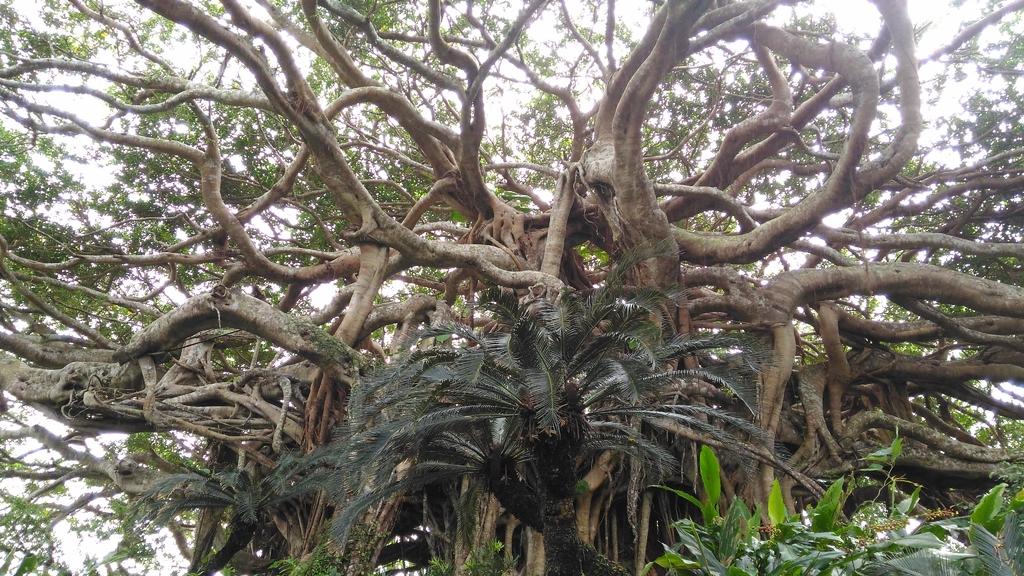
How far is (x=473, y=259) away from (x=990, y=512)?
4617 mm

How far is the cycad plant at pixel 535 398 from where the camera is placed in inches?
142

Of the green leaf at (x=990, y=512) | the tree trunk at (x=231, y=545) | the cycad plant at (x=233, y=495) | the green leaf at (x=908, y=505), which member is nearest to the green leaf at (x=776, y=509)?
the green leaf at (x=908, y=505)

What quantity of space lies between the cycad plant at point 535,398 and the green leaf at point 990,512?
1.58m

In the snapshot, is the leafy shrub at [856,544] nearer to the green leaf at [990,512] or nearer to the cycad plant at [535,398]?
the green leaf at [990,512]

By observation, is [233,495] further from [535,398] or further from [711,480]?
[711,480]

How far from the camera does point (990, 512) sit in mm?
1961

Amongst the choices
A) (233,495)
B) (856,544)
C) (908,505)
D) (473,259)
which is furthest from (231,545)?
(908,505)

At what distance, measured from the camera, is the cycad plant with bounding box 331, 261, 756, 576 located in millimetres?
3596

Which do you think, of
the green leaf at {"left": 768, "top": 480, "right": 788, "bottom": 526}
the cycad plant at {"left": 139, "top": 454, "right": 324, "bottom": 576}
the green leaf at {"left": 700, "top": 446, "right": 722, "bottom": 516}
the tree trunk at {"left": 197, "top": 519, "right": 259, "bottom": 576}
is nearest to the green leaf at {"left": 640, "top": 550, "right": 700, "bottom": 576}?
the green leaf at {"left": 700, "top": 446, "right": 722, "bottom": 516}

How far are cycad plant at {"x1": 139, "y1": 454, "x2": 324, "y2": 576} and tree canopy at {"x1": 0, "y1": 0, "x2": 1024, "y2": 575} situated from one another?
0.18 ft

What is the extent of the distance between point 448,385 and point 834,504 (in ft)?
7.29

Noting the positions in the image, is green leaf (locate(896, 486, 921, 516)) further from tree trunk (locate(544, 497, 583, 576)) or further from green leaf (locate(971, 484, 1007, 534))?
tree trunk (locate(544, 497, 583, 576))

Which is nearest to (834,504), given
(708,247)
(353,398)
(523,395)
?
(523,395)

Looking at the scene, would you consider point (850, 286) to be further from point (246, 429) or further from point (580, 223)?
point (246, 429)
